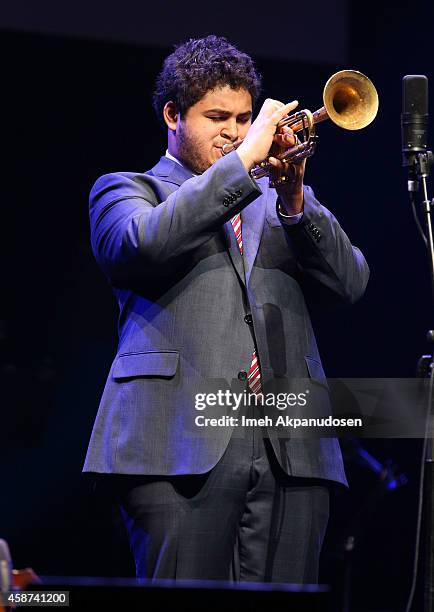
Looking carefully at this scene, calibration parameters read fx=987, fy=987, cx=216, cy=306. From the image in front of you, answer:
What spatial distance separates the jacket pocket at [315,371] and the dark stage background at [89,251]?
195 cm

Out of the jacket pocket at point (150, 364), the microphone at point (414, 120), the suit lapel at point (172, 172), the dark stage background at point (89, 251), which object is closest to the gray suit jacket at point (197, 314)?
the jacket pocket at point (150, 364)

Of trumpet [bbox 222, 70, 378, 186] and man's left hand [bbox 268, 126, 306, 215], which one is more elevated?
trumpet [bbox 222, 70, 378, 186]

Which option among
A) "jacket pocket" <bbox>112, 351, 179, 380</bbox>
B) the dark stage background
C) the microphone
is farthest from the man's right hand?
the dark stage background

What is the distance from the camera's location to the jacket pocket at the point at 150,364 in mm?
2635

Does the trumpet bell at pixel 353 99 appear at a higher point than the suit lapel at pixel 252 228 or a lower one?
higher

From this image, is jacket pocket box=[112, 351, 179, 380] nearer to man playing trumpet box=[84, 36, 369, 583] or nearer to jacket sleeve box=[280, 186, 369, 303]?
man playing trumpet box=[84, 36, 369, 583]

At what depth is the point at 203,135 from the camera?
2.97 m

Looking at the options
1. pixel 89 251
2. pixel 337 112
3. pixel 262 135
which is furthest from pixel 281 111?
pixel 89 251

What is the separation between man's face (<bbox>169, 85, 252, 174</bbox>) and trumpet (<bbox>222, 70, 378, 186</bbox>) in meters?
0.04

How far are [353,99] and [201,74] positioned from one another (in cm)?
47

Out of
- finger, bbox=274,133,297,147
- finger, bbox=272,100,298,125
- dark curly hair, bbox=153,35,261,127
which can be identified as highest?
dark curly hair, bbox=153,35,261,127

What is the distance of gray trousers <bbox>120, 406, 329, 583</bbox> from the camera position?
101 inches

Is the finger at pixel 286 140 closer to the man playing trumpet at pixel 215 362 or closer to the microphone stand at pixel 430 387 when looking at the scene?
the man playing trumpet at pixel 215 362

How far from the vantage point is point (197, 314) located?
269cm
